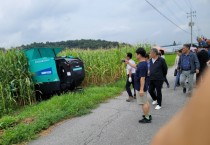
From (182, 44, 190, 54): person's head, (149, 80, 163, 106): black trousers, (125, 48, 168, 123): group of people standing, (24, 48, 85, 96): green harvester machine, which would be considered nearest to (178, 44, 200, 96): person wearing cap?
(182, 44, 190, 54): person's head

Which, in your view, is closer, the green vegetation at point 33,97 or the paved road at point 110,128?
the paved road at point 110,128

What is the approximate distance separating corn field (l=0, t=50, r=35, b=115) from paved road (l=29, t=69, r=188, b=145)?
129 inches

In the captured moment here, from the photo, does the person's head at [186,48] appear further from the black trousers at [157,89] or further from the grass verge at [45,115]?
the grass verge at [45,115]

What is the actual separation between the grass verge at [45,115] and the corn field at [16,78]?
1.79 metres

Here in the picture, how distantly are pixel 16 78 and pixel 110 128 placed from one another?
18.8 feet

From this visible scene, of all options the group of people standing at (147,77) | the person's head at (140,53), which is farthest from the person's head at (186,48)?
the person's head at (140,53)

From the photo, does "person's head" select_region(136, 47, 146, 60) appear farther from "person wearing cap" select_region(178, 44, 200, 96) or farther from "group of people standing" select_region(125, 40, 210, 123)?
"person wearing cap" select_region(178, 44, 200, 96)

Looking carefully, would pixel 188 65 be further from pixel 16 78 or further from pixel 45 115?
pixel 16 78

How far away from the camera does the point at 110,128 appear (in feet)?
25.0

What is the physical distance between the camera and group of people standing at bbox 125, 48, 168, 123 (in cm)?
789

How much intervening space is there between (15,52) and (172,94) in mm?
5978

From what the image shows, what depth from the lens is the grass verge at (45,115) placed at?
7.09m

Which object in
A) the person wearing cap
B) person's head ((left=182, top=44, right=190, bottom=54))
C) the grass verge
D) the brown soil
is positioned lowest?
the brown soil

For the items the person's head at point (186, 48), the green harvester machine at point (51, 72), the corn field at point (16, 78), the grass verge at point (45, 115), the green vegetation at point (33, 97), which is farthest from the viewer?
the green harvester machine at point (51, 72)
